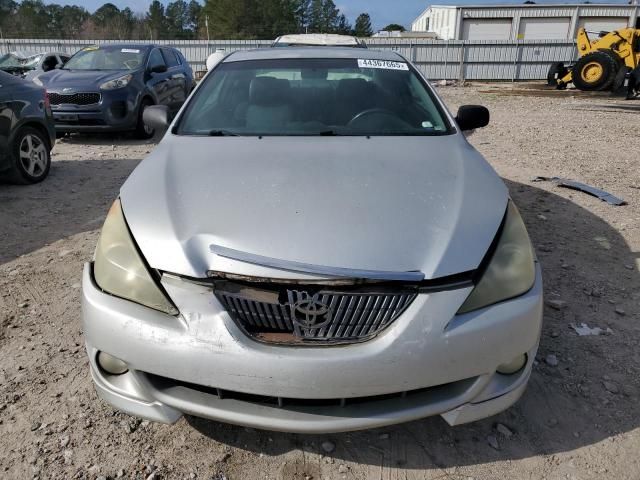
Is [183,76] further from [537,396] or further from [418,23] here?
[418,23]

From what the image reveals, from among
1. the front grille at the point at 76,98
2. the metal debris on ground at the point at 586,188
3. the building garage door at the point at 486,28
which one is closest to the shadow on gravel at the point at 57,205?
the front grille at the point at 76,98

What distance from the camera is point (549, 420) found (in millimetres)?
2160

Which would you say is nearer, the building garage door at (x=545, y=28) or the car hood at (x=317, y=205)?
the car hood at (x=317, y=205)

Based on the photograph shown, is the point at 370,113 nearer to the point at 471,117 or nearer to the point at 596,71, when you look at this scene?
the point at 471,117

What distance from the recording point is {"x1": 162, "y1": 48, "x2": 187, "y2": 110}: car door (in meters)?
9.62

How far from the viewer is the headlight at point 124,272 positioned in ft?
5.73

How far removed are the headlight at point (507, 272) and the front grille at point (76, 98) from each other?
24.3ft

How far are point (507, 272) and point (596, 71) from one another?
14515 millimetres

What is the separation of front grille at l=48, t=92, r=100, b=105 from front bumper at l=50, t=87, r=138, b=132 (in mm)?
55

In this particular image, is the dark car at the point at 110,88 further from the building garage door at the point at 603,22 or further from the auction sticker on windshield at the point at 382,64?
the building garage door at the point at 603,22

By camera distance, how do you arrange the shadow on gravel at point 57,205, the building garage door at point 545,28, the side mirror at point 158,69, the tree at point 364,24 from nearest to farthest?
the shadow on gravel at point 57,205 < the side mirror at point 158,69 < the building garage door at point 545,28 < the tree at point 364,24

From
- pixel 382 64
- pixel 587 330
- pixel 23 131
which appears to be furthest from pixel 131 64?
pixel 587 330

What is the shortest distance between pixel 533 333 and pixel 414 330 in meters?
0.50

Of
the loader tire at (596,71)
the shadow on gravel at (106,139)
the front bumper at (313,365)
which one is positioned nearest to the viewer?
the front bumper at (313,365)
